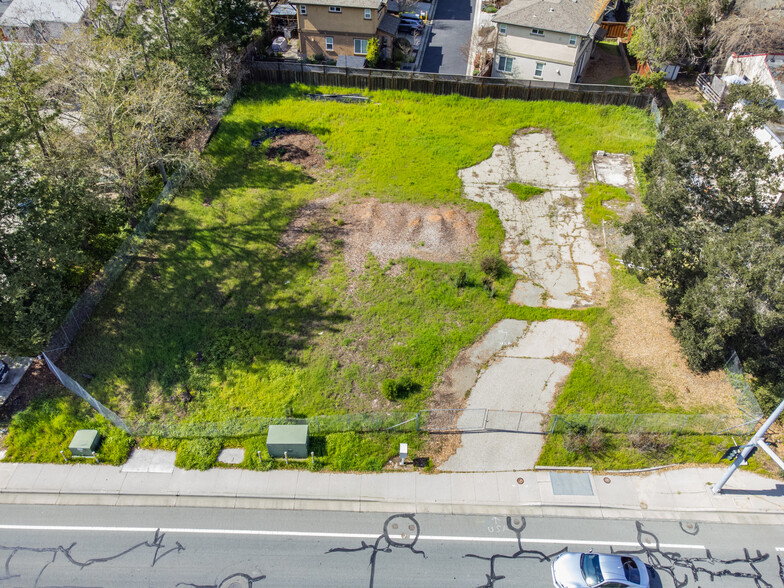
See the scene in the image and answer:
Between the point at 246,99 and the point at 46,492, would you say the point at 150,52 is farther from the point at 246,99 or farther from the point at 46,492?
the point at 46,492

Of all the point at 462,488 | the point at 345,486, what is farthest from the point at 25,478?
the point at 462,488

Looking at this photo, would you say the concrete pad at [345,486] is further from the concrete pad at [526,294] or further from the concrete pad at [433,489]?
the concrete pad at [526,294]

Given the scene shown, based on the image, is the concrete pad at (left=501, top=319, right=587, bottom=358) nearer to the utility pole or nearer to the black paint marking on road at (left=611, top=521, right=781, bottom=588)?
the utility pole

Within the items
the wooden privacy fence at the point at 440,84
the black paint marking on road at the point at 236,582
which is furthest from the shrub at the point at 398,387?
the wooden privacy fence at the point at 440,84

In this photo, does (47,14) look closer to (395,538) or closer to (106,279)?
(106,279)

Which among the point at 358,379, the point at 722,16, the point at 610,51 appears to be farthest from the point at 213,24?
the point at 722,16

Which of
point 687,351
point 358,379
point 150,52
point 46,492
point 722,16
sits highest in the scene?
point 722,16
